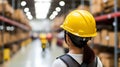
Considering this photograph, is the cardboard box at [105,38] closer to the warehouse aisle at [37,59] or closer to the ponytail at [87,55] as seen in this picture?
the warehouse aisle at [37,59]

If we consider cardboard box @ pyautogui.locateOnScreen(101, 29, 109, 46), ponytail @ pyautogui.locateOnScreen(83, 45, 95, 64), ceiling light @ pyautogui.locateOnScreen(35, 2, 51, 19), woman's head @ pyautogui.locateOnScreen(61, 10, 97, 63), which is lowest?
cardboard box @ pyautogui.locateOnScreen(101, 29, 109, 46)

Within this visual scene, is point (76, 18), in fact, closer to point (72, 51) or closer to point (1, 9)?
point (72, 51)

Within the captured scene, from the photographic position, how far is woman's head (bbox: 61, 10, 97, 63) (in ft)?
6.34

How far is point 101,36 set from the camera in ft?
23.5

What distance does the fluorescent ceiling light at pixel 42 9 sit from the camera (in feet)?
9.01

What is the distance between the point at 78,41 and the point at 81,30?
0.36 ft

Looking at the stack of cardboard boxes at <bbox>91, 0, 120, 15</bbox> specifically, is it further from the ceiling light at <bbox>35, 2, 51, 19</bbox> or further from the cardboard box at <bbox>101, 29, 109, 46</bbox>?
the ceiling light at <bbox>35, 2, 51, 19</bbox>

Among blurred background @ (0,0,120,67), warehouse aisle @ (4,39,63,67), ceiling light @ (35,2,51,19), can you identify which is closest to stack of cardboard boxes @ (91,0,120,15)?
blurred background @ (0,0,120,67)

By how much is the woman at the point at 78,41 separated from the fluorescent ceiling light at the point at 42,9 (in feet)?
2.35

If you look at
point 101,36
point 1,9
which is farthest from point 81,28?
point 1,9

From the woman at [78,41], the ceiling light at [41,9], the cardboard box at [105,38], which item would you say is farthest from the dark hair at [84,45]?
the cardboard box at [105,38]

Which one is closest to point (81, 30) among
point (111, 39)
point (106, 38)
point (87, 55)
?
point (87, 55)

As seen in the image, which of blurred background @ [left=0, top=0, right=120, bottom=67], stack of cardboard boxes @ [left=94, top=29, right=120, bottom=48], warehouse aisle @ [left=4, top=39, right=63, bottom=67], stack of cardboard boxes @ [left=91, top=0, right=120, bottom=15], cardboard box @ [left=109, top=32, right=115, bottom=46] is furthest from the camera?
stack of cardboard boxes @ [left=91, top=0, right=120, bottom=15]

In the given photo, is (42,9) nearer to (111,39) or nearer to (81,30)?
(81,30)
